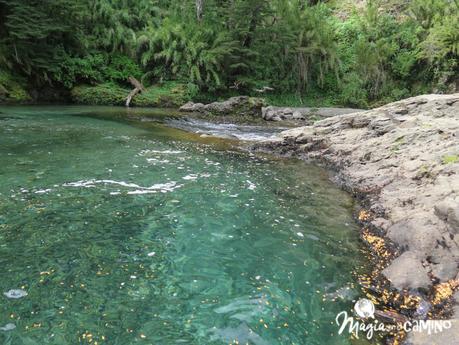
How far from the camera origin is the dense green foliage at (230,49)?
68.6 ft

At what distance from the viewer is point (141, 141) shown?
11703 millimetres

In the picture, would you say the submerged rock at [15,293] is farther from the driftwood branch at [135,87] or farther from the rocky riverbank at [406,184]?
the driftwood branch at [135,87]

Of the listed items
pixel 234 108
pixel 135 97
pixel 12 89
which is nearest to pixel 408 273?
pixel 234 108

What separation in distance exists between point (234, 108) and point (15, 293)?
16718mm

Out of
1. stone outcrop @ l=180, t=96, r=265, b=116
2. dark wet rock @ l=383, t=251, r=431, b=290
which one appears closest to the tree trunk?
stone outcrop @ l=180, t=96, r=265, b=116

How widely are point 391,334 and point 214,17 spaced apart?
25.8 meters

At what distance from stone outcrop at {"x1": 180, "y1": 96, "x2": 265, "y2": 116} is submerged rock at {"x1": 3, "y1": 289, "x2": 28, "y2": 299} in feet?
52.7

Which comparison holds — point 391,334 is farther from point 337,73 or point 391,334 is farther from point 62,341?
point 337,73

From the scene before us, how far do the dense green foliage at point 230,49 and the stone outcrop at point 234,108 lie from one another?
12.6 feet

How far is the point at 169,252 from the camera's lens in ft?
16.0

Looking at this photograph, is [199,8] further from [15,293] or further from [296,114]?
[15,293]

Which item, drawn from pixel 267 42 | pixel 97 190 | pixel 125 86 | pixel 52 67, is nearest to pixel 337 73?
pixel 267 42

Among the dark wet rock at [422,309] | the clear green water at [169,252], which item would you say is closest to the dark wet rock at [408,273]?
the dark wet rock at [422,309]

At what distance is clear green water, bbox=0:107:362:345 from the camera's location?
3482 mm
